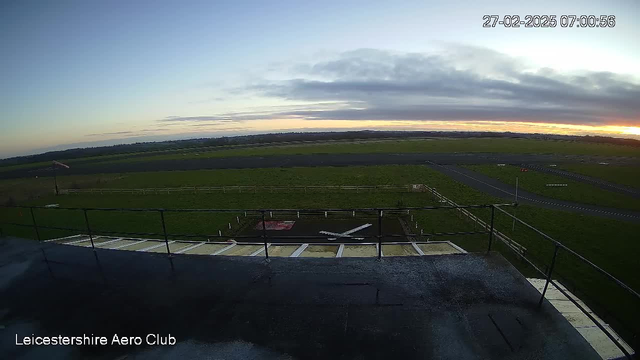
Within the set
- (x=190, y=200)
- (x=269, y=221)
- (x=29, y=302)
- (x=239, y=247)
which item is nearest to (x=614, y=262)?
(x=239, y=247)

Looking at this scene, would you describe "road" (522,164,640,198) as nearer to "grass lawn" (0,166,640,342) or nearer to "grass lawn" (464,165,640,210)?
"grass lawn" (464,165,640,210)

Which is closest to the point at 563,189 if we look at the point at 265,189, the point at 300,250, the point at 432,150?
the point at 265,189

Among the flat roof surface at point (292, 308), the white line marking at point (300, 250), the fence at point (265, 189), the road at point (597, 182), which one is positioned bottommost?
the road at point (597, 182)

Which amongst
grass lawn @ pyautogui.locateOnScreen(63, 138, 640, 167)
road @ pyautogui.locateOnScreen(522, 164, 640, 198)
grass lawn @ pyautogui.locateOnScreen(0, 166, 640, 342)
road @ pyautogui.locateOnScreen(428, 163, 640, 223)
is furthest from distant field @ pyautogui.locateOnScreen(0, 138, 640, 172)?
road @ pyautogui.locateOnScreen(428, 163, 640, 223)

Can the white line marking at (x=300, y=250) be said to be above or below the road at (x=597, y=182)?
above

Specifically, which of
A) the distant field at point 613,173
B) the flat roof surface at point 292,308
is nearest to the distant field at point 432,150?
the distant field at point 613,173

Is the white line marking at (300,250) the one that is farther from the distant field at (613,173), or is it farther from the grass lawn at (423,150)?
the grass lawn at (423,150)

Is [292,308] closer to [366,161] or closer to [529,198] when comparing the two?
[529,198]
